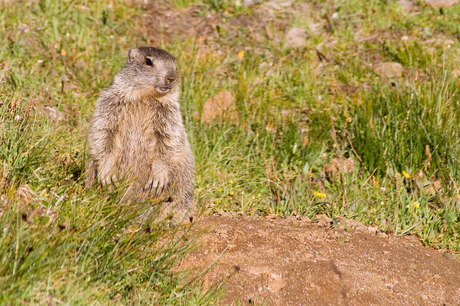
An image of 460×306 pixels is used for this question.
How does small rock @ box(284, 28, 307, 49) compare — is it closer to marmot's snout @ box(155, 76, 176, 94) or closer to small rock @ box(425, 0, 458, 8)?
small rock @ box(425, 0, 458, 8)

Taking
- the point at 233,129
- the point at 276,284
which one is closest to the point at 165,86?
the point at 233,129

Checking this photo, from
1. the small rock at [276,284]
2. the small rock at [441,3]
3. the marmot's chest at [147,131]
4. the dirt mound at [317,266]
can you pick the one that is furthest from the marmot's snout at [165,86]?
the small rock at [441,3]

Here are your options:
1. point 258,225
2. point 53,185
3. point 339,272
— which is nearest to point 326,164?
point 258,225

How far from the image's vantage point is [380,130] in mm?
5605

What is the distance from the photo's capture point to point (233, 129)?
5.80 m

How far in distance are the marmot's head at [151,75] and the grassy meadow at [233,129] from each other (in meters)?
0.80

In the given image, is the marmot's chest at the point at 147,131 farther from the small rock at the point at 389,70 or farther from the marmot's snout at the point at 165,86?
the small rock at the point at 389,70

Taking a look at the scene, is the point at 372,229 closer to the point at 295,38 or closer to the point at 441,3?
the point at 295,38

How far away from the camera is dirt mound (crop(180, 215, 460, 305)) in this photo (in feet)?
12.3

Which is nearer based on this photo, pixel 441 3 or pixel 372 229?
pixel 372 229

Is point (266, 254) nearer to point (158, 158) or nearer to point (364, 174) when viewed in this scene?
point (158, 158)

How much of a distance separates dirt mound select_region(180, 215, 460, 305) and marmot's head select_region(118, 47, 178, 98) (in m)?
1.21

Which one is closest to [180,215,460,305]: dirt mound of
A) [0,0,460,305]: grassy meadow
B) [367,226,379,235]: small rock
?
[367,226,379,235]: small rock

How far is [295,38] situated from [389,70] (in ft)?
4.79
